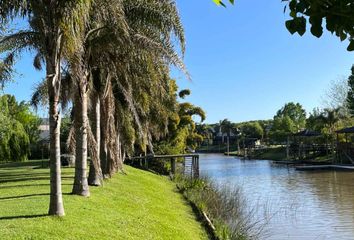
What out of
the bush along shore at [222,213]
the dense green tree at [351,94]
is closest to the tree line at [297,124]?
the dense green tree at [351,94]

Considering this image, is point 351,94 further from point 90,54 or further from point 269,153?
point 90,54

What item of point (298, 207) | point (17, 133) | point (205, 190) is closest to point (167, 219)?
point (205, 190)

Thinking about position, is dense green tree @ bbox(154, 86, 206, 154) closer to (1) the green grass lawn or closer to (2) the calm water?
(2) the calm water

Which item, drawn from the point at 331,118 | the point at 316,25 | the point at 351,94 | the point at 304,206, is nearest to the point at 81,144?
the point at 316,25

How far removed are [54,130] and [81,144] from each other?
3.69 meters

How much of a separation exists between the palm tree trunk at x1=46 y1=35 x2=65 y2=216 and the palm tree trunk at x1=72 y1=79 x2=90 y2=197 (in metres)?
3.43

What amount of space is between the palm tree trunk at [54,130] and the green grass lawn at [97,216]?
0.34 metres

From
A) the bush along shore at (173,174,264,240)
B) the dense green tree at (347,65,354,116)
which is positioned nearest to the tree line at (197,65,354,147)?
the dense green tree at (347,65,354,116)

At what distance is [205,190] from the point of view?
22.6 metres

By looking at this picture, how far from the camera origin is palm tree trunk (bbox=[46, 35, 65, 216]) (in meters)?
10.2

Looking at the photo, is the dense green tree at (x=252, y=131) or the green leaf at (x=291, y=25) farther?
the dense green tree at (x=252, y=131)

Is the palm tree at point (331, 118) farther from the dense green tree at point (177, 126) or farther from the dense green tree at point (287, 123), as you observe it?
the dense green tree at point (177, 126)

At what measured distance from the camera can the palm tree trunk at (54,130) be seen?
33.4ft

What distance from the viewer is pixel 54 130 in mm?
10344
